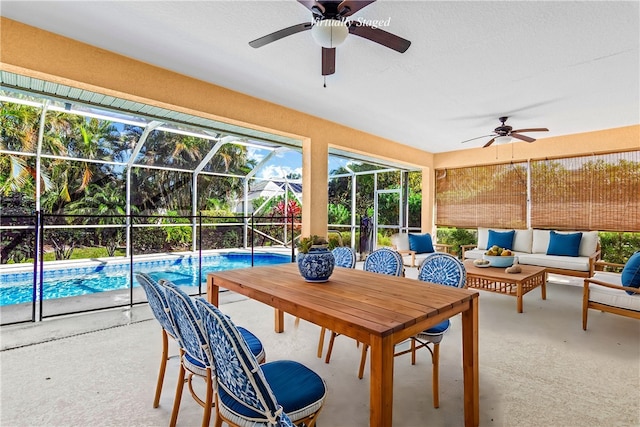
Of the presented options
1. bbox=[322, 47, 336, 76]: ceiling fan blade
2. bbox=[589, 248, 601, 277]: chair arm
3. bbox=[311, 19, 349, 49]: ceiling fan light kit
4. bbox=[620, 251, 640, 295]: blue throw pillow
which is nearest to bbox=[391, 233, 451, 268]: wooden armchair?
bbox=[589, 248, 601, 277]: chair arm

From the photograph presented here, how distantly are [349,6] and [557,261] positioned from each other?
4.88 m

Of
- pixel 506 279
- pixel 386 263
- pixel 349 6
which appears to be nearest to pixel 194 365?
pixel 386 263

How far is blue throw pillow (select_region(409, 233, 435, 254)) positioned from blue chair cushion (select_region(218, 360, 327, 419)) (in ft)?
16.4

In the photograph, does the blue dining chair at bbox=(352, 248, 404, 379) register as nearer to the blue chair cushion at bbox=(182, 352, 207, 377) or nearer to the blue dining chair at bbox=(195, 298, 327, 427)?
the blue dining chair at bbox=(195, 298, 327, 427)

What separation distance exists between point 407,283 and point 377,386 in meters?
0.98

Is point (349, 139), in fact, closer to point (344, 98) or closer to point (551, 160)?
point (344, 98)

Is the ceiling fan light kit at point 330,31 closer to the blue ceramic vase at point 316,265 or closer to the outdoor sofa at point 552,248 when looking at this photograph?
the blue ceramic vase at point 316,265

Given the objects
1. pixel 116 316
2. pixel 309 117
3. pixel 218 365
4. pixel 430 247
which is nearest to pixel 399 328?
pixel 218 365

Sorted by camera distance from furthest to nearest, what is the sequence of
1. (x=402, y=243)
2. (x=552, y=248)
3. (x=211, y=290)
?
(x=402, y=243), (x=552, y=248), (x=211, y=290)

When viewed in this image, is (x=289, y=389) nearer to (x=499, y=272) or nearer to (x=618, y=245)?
(x=499, y=272)

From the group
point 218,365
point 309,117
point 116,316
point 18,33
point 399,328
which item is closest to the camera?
point 218,365

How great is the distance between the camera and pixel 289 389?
1314 mm

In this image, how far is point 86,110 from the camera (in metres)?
5.18

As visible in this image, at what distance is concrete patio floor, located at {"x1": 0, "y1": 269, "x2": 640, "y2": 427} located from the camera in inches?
71.9
